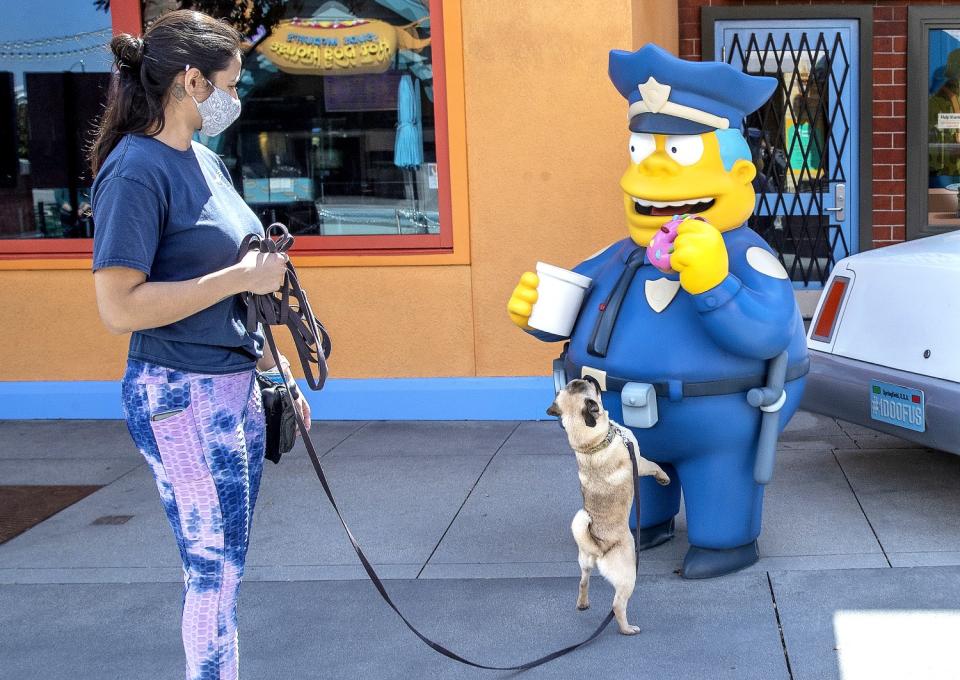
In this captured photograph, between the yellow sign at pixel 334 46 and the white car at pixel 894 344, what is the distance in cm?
320

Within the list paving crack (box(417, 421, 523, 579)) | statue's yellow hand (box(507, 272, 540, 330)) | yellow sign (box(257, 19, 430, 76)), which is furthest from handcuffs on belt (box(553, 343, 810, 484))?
yellow sign (box(257, 19, 430, 76))

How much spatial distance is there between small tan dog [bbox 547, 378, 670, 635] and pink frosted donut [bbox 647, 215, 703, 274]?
0.51 meters

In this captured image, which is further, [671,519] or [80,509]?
[80,509]

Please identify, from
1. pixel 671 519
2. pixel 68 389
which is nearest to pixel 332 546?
pixel 671 519

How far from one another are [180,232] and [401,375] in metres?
4.41

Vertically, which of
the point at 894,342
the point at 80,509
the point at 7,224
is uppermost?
the point at 7,224

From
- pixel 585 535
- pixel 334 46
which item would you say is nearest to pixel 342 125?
pixel 334 46

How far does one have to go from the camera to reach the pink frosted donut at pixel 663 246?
12.3 feet

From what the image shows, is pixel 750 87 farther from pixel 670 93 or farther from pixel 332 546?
pixel 332 546

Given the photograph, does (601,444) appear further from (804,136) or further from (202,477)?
(804,136)

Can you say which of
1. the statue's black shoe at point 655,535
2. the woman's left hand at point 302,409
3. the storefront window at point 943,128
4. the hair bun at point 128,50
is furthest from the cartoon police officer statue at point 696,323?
A: the storefront window at point 943,128

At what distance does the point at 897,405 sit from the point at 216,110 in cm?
324

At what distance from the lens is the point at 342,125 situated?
23.5 feet

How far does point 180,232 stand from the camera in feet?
8.94
